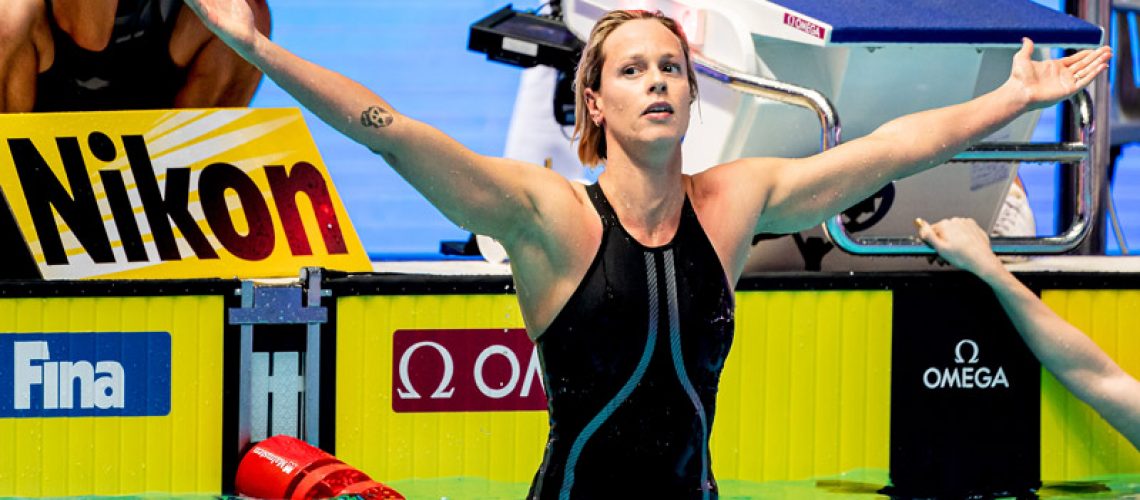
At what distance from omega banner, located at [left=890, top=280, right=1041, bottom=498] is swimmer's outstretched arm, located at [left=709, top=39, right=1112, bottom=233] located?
124cm

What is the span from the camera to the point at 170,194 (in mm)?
3943

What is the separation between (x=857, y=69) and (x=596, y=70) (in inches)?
61.9

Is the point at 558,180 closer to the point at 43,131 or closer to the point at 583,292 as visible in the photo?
the point at 583,292

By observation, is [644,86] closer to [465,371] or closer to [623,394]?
[623,394]

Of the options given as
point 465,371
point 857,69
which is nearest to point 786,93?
point 857,69

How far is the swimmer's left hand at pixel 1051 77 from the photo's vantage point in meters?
3.03

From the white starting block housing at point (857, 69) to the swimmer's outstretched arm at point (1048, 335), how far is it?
1.05ft

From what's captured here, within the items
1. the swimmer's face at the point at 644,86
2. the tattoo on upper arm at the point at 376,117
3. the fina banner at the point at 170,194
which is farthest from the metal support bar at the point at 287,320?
the tattoo on upper arm at the point at 376,117

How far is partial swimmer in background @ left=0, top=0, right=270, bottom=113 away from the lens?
422 cm

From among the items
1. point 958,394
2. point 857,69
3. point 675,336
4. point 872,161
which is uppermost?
point 857,69

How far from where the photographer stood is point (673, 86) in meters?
2.71

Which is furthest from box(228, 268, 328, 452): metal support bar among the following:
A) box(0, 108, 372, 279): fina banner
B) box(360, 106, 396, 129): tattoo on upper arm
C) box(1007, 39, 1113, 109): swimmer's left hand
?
box(1007, 39, 1113, 109): swimmer's left hand

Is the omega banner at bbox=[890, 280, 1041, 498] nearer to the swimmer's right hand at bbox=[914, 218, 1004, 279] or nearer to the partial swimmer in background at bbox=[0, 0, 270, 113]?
Result: the swimmer's right hand at bbox=[914, 218, 1004, 279]

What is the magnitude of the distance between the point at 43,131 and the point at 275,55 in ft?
5.43
